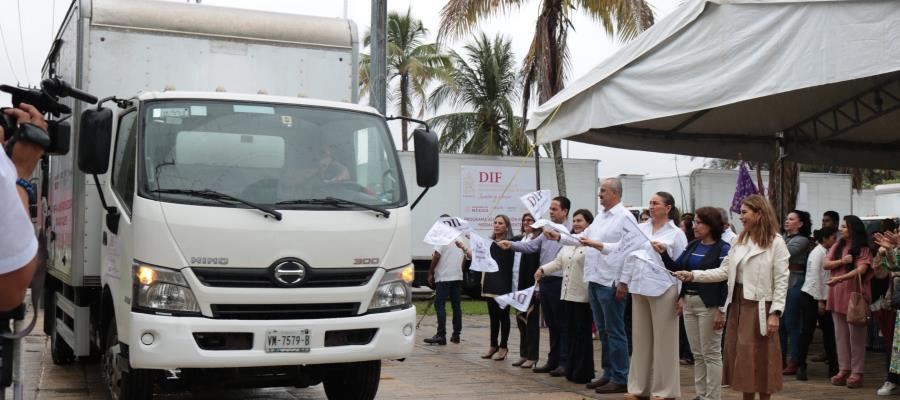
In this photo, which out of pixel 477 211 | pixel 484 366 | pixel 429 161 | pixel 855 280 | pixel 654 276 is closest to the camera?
pixel 429 161

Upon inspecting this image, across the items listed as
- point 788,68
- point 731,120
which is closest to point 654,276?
point 788,68

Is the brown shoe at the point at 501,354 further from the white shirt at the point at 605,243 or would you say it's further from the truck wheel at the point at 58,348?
the truck wheel at the point at 58,348

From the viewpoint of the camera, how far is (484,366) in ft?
35.2

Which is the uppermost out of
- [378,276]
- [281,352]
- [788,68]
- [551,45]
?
[551,45]

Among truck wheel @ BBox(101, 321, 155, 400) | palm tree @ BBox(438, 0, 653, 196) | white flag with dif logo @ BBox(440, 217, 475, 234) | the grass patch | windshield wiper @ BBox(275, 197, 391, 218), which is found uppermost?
palm tree @ BBox(438, 0, 653, 196)

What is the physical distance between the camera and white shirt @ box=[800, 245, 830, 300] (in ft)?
32.3

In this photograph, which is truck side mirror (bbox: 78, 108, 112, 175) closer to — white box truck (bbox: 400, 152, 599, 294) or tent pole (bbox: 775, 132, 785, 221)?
tent pole (bbox: 775, 132, 785, 221)

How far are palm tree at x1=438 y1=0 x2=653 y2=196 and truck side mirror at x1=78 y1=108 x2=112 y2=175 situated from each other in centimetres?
1056

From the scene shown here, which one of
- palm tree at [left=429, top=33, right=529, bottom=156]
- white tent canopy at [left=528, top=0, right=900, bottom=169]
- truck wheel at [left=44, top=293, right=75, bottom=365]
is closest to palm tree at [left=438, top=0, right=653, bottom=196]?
white tent canopy at [left=528, top=0, right=900, bottom=169]

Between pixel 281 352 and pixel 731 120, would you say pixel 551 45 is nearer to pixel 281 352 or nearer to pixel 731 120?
pixel 731 120

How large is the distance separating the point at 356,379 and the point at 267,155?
6.75ft

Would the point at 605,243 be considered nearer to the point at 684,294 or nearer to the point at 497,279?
the point at 684,294

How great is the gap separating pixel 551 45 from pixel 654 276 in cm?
1057

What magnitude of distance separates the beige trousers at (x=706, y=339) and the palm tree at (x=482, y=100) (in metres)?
30.0
